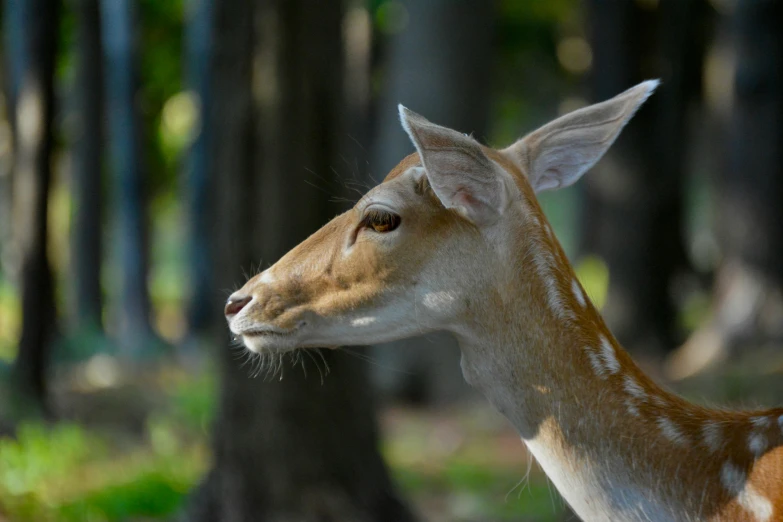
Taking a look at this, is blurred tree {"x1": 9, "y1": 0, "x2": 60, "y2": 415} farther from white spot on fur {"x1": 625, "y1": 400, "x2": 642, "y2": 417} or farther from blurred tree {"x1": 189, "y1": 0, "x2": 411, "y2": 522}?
white spot on fur {"x1": 625, "y1": 400, "x2": 642, "y2": 417}

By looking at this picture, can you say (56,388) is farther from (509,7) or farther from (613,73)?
(509,7)

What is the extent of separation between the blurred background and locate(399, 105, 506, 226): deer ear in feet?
2.91

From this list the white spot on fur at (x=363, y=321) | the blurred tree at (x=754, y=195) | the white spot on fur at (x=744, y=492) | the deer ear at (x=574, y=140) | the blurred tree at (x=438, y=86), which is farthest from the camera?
the blurred tree at (x=754, y=195)

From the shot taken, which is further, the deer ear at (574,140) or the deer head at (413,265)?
the deer ear at (574,140)

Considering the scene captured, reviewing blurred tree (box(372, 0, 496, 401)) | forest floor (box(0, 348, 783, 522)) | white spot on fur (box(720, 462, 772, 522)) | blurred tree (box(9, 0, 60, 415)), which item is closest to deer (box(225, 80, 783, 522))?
white spot on fur (box(720, 462, 772, 522))

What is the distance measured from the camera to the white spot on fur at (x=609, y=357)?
307 cm

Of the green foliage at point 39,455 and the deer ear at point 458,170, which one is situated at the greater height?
the deer ear at point 458,170

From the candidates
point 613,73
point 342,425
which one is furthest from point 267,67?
point 613,73

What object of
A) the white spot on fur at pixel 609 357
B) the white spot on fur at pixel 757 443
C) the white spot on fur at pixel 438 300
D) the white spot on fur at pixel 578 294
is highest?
the white spot on fur at pixel 438 300

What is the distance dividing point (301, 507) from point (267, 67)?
99.1 inches

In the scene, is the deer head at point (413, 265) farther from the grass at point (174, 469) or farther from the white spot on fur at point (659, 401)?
the grass at point (174, 469)

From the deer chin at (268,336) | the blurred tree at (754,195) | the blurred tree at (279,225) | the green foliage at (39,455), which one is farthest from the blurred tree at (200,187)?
Result: the deer chin at (268,336)

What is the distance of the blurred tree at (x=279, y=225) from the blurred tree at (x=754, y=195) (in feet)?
19.7

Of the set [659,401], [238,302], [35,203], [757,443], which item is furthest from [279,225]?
[35,203]
